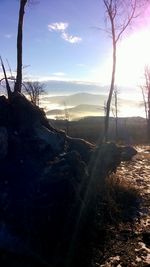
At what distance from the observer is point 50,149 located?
33.7 ft

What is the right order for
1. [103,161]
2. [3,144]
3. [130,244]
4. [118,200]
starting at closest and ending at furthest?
1. [130,244]
2. [3,144]
3. [118,200]
4. [103,161]

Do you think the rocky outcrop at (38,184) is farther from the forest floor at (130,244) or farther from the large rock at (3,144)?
the forest floor at (130,244)

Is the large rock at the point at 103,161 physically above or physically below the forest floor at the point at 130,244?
above

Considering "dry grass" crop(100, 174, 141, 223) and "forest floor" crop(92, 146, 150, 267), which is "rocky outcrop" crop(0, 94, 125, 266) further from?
"forest floor" crop(92, 146, 150, 267)

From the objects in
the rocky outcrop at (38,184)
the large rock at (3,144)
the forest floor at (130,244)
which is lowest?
the forest floor at (130,244)

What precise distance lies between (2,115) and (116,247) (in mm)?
4493

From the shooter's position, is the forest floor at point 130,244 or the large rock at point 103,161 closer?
the forest floor at point 130,244

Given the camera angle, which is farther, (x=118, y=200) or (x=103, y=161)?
(x=103, y=161)

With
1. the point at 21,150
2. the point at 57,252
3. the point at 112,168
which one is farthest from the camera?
the point at 112,168

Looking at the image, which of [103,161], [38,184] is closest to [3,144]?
[38,184]

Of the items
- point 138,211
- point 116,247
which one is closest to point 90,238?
point 116,247

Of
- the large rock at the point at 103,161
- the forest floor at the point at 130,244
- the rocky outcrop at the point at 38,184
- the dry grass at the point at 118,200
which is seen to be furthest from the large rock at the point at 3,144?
the forest floor at the point at 130,244

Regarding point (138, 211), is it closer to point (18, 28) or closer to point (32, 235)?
point (32, 235)

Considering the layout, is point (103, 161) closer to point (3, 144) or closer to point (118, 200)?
point (118, 200)
